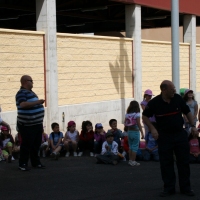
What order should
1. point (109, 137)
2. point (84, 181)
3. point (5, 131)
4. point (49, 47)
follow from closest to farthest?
point (84, 181), point (109, 137), point (5, 131), point (49, 47)

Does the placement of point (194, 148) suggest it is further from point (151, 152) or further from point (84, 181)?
point (84, 181)

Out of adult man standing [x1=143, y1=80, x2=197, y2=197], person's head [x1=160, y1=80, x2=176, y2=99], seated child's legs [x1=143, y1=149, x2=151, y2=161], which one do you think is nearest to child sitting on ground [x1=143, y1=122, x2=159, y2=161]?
seated child's legs [x1=143, y1=149, x2=151, y2=161]

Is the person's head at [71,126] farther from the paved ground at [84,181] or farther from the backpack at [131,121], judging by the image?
the backpack at [131,121]

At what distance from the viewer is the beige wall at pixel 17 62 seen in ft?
50.3

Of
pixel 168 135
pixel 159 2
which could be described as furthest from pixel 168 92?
pixel 159 2

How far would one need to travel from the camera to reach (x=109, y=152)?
1192cm

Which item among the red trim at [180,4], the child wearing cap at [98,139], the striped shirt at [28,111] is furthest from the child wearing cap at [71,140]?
the red trim at [180,4]

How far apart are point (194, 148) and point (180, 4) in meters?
12.2

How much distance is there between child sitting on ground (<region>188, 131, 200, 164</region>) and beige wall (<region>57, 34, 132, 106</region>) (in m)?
6.40

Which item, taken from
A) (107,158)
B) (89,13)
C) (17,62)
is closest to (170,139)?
(107,158)

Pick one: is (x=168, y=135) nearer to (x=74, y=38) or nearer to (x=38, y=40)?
(x=38, y=40)

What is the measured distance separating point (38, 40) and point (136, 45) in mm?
5155

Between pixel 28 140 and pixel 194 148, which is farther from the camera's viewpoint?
pixel 194 148

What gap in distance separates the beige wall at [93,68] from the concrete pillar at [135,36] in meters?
0.19
